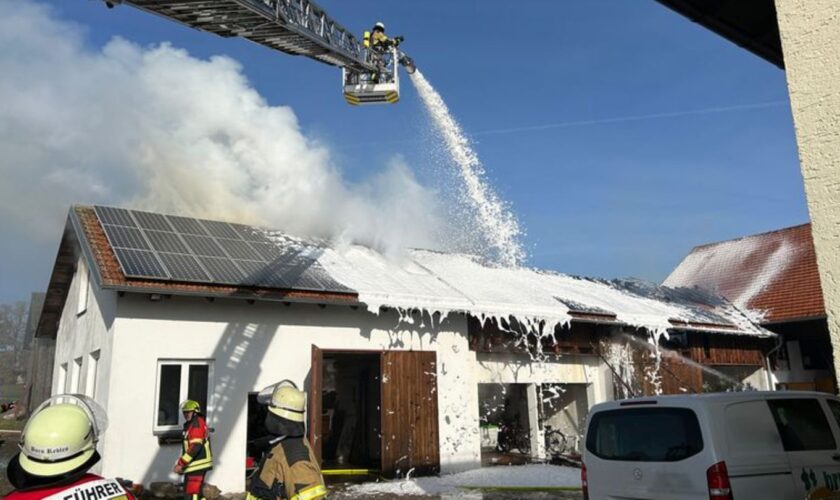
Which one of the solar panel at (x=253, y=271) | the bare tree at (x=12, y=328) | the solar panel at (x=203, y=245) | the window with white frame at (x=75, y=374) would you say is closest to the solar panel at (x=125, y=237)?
the solar panel at (x=203, y=245)

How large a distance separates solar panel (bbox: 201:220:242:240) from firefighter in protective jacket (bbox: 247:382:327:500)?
9792mm

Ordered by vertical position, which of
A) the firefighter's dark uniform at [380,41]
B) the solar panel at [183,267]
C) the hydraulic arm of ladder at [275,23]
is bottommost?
the solar panel at [183,267]

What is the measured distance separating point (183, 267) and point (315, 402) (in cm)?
325

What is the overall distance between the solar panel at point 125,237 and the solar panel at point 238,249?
1.55 meters

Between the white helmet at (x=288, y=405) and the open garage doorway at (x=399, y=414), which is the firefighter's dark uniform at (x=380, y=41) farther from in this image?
the white helmet at (x=288, y=405)

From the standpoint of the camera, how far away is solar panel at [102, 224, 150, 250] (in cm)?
1074

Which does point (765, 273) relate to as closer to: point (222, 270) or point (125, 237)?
point (222, 270)

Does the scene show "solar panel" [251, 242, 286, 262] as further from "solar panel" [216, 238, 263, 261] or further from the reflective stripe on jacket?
the reflective stripe on jacket

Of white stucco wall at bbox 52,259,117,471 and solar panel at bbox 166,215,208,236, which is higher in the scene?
solar panel at bbox 166,215,208,236

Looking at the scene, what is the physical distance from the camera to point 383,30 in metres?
12.0

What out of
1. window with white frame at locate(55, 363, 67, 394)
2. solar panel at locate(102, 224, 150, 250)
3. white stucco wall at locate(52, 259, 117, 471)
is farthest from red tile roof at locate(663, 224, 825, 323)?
window with white frame at locate(55, 363, 67, 394)

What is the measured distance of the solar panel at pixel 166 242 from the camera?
440 inches

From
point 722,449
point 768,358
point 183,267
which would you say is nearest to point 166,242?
point 183,267

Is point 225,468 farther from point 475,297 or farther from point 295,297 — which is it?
point 475,297
